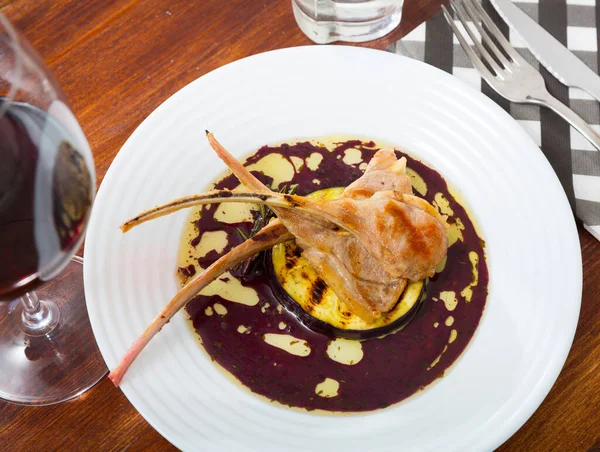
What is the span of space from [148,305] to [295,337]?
0.29 meters

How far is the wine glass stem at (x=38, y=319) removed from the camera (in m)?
1.42

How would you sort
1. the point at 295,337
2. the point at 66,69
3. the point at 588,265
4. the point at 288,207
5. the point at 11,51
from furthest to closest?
the point at 66,69
the point at 588,265
the point at 295,337
the point at 288,207
the point at 11,51

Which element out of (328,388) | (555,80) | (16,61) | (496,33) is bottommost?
(328,388)

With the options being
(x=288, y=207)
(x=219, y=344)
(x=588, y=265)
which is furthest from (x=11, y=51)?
(x=588, y=265)

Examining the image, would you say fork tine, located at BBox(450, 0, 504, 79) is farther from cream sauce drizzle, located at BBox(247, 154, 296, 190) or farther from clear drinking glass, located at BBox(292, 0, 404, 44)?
cream sauce drizzle, located at BBox(247, 154, 296, 190)

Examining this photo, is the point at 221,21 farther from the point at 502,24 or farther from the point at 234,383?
the point at 234,383

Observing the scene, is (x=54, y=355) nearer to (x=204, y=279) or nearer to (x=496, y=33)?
(x=204, y=279)

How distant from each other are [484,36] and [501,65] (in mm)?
82

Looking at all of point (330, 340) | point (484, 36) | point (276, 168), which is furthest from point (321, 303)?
point (484, 36)

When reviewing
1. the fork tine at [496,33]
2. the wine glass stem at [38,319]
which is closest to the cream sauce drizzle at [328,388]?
the wine glass stem at [38,319]

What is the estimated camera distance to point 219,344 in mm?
1291

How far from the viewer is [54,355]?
4.58 ft

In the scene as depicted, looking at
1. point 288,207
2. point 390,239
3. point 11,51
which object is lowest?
point 390,239

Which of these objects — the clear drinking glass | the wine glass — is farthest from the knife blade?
the wine glass
